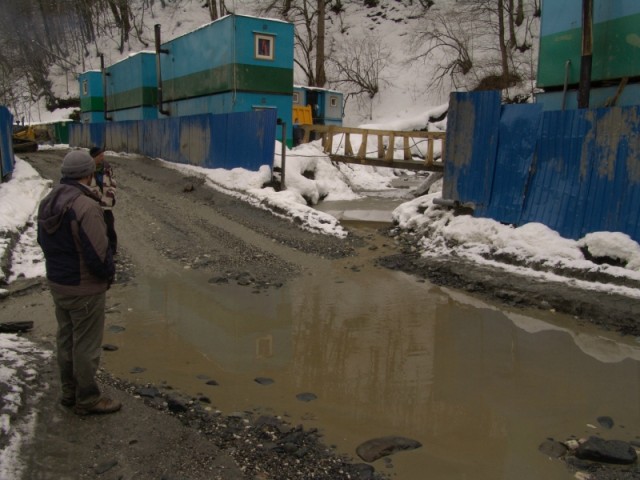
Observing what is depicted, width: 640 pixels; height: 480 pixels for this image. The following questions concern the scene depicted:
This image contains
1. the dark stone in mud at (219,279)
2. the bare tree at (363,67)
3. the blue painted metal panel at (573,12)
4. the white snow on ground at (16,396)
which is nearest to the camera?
the white snow on ground at (16,396)

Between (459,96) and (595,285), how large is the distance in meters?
4.69

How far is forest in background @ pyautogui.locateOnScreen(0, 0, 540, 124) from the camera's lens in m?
32.6

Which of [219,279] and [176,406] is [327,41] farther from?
[176,406]

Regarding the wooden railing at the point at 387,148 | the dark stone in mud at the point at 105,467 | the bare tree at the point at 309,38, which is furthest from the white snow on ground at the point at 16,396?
the bare tree at the point at 309,38

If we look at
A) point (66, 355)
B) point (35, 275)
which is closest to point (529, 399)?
point (66, 355)

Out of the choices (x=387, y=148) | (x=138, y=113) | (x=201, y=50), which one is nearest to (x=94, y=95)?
(x=138, y=113)

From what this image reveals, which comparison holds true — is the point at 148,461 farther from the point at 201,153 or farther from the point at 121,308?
the point at 201,153

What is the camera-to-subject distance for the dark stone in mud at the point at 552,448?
3.67 meters

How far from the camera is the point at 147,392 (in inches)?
169

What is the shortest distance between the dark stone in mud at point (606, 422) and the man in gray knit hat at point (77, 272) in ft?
11.9

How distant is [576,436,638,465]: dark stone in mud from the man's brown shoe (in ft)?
10.5

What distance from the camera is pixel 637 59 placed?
9.84m

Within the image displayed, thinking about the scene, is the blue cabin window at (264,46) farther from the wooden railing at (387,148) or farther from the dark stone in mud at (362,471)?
the dark stone in mud at (362,471)

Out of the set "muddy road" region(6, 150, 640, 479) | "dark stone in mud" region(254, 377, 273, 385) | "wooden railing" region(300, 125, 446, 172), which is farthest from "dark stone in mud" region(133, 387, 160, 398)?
"wooden railing" region(300, 125, 446, 172)
